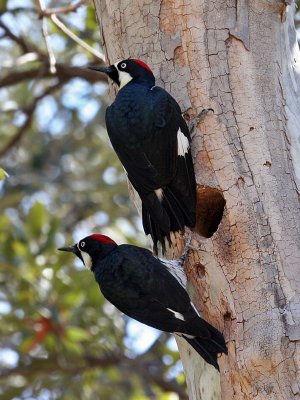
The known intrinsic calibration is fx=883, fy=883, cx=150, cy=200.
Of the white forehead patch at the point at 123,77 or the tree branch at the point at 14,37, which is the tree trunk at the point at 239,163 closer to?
the white forehead patch at the point at 123,77

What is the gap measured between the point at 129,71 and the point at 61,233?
2.99 meters

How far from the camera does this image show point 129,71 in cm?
339

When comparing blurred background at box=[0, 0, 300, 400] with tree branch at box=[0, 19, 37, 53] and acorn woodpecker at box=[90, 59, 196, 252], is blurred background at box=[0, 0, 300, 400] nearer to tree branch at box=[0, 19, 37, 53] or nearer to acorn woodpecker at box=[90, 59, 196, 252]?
tree branch at box=[0, 19, 37, 53]

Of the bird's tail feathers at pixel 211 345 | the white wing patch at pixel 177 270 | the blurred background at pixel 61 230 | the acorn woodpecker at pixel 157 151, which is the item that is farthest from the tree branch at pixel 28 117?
the bird's tail feathers at pixel 211 345

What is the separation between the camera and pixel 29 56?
202 inches

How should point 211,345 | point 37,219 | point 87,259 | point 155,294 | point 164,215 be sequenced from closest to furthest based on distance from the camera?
point 211,345, point 155,294, point 164,215, point 87,259, point 37,219

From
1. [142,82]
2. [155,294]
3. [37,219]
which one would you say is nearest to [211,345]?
[155,294]

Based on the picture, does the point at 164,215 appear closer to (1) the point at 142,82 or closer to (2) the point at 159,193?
(2) the point at 159,193

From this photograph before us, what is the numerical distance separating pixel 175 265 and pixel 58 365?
8.37ft

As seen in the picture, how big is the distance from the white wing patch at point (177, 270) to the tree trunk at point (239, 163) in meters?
0.03

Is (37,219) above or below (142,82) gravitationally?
above

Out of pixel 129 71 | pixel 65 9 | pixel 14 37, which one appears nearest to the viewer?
pixel 129 71

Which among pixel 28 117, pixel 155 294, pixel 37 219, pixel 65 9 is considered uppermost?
pixel 28 117

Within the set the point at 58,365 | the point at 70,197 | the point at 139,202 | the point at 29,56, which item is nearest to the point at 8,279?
the point at 58,365
